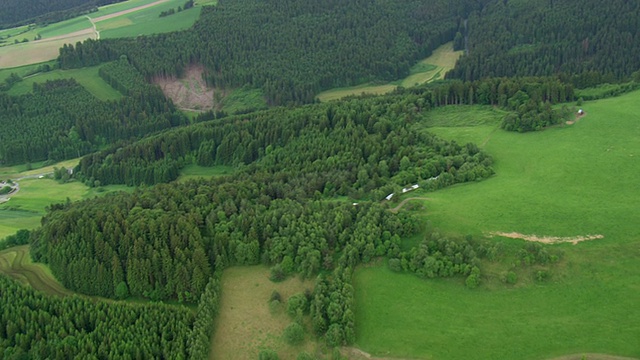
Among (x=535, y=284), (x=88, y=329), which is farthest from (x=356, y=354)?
(x=88, y=329)

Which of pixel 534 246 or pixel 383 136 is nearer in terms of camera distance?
pixel 534 246

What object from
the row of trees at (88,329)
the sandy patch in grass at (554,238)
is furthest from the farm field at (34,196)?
the sandy patch in grass at (554,238)

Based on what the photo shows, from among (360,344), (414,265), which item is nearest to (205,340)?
(360,344)

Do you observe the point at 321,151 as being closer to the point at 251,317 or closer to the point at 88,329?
the point at 251,317

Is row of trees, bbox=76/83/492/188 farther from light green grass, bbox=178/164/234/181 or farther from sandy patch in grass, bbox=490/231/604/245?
sandy patch in grass, bbox=490/231/604/245

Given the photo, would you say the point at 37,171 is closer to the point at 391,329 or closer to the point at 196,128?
the point at 196,128

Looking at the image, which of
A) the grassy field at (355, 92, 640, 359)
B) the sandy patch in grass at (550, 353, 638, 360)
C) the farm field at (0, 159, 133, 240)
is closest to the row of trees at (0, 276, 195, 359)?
the grassy field at (355, 92, 640, 359)

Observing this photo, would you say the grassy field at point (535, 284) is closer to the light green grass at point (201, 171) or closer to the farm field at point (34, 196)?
the light green grass at point (201, 171)
